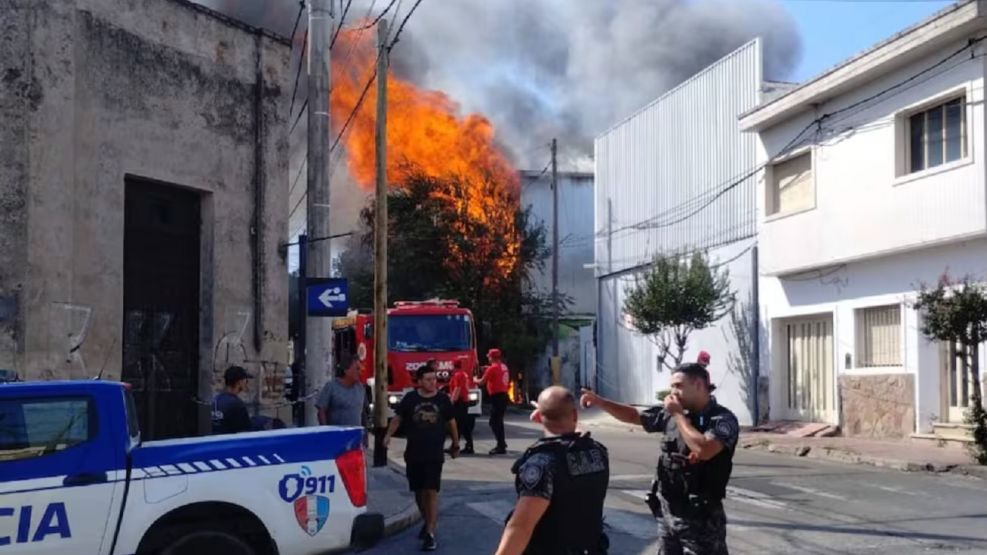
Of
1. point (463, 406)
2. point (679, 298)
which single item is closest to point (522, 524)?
point (463, 406)

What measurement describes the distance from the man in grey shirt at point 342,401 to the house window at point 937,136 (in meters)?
11.8

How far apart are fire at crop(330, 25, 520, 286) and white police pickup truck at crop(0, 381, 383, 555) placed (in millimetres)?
16194

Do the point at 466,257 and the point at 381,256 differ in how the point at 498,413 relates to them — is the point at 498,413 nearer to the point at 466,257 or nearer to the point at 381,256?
the point at 381,256

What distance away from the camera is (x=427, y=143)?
33.0 metres

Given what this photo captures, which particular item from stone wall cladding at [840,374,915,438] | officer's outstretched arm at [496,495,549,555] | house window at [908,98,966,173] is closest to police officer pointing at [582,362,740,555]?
officer's outstretched arm at [496,495,549,555]

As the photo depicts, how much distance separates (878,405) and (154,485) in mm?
15985

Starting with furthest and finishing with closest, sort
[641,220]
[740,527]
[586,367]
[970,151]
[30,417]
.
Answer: [586,367]
[641,220]
[970,151]
[740,527]
[30,417]

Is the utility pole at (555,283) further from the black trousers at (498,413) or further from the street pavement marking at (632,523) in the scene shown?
the street pavement marking at (632,523)

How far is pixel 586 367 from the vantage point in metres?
35.6

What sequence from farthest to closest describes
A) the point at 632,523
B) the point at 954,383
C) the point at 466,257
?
1. the point at 466,257
2. the point at 954,383
3. the point at 632,523

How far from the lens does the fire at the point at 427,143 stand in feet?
78.3

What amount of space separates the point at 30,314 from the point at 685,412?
27.1ft

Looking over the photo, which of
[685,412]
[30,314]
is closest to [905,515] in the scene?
[685,412]

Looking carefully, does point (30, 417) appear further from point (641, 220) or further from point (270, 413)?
point (641, 220)
